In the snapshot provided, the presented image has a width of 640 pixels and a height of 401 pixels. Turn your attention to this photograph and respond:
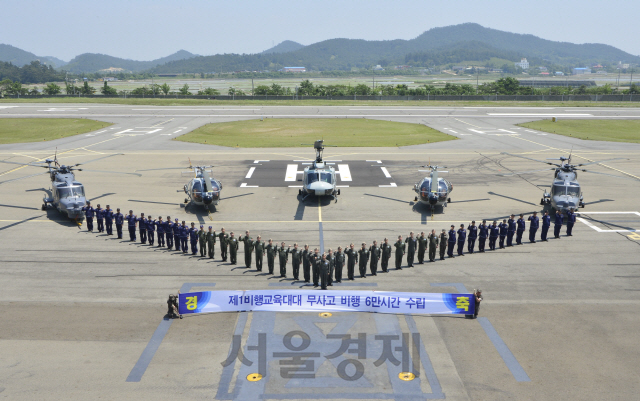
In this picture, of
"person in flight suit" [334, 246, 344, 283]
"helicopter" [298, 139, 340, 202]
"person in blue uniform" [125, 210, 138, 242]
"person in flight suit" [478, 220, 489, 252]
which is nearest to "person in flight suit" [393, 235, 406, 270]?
"person in flight suit" [334, 246, 344, 283]

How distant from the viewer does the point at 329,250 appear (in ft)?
59.8

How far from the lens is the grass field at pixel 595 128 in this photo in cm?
5862

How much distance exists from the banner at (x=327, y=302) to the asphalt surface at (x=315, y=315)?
0.38 meters

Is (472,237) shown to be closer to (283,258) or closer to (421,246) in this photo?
(421,246)

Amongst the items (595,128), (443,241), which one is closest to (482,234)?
(443,241)

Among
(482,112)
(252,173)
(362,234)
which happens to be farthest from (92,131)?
(482,112)

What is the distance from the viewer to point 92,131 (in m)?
63.2

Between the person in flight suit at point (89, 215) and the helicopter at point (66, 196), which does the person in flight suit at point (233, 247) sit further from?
the helicopter at point (66, 196)

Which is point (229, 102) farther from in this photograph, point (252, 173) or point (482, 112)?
point (252, 173)

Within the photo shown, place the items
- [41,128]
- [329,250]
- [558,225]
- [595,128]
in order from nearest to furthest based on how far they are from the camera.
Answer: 1. [329,250]
2. [558,225]
3. [41,128]
4. [595,128]

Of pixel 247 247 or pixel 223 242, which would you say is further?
pixel 223 242

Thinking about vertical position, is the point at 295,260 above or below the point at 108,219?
below

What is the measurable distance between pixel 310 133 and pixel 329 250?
140 ft

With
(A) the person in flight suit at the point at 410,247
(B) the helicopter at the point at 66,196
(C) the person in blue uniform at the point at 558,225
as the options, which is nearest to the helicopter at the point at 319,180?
(A) the person in flight suit at the point at 410,247
